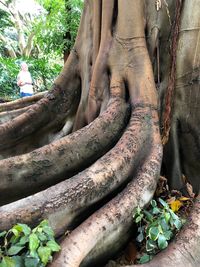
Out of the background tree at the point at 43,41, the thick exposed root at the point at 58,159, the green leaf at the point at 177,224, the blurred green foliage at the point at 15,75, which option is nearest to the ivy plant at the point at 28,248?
the thick exposed root at the point at 58,159

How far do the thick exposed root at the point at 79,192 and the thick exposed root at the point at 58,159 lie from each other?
23cm

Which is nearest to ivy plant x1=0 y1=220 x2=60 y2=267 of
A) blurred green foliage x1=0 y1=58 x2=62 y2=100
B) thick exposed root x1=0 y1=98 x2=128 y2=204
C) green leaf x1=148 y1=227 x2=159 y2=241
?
green leaf x1=148 y1=227 x2=159 y2=241

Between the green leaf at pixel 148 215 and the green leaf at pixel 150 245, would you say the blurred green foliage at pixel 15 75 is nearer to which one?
the green leaf at pixel 148 215

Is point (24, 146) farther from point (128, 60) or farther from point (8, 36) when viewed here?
point (8, 36)

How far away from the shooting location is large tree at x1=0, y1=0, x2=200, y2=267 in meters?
2.13

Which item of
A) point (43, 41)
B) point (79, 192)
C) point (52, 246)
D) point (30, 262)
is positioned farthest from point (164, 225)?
point (43, 41)

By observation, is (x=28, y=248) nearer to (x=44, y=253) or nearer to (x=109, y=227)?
(x=44, y=253)

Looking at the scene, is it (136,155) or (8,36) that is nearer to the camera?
(136,155)

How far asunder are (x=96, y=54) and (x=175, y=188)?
146cm

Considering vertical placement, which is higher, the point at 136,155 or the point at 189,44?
the point at 189,44

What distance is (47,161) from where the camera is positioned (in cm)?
251

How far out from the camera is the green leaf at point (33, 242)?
1629mm

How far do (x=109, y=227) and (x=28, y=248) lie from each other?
59cm

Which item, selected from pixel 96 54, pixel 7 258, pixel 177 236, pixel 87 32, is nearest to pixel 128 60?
pixel 96 54
